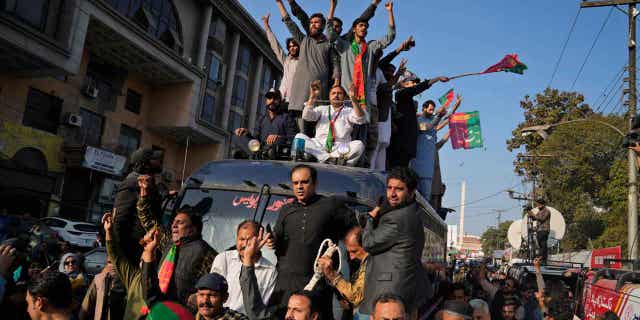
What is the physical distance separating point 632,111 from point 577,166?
17298 mm

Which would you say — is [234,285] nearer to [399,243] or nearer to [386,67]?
[399,243]

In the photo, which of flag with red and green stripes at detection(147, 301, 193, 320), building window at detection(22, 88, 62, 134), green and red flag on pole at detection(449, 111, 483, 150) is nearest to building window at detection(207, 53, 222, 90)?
building window at detection(22, 88, 62, 134)

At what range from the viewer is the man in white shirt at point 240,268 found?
137 inches

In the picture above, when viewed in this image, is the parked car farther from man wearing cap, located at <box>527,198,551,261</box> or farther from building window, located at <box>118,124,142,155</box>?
building window, located at <box>118,124,142,155</box>

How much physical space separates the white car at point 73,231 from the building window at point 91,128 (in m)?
6.46

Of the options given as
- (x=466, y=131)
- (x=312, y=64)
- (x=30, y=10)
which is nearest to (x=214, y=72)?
(x=30, y=10)

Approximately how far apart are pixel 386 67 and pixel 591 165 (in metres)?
26.2

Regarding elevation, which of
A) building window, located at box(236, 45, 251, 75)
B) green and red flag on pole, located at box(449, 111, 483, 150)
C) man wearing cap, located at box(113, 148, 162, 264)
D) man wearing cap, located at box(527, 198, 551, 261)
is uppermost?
building window, located at box(236, 45, 251, 75)

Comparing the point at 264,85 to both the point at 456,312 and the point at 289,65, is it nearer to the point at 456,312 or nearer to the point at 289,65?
the point at 289,65

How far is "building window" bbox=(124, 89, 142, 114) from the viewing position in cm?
2644

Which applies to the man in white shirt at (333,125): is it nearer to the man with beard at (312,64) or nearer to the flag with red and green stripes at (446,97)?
the man with beard at (312,64)

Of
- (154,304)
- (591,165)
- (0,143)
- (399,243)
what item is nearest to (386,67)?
(399,243)

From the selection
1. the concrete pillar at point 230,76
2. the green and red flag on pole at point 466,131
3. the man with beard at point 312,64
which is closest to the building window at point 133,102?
the concrete pillar at point 230,76

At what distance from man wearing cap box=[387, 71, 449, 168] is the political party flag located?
2.22 m
